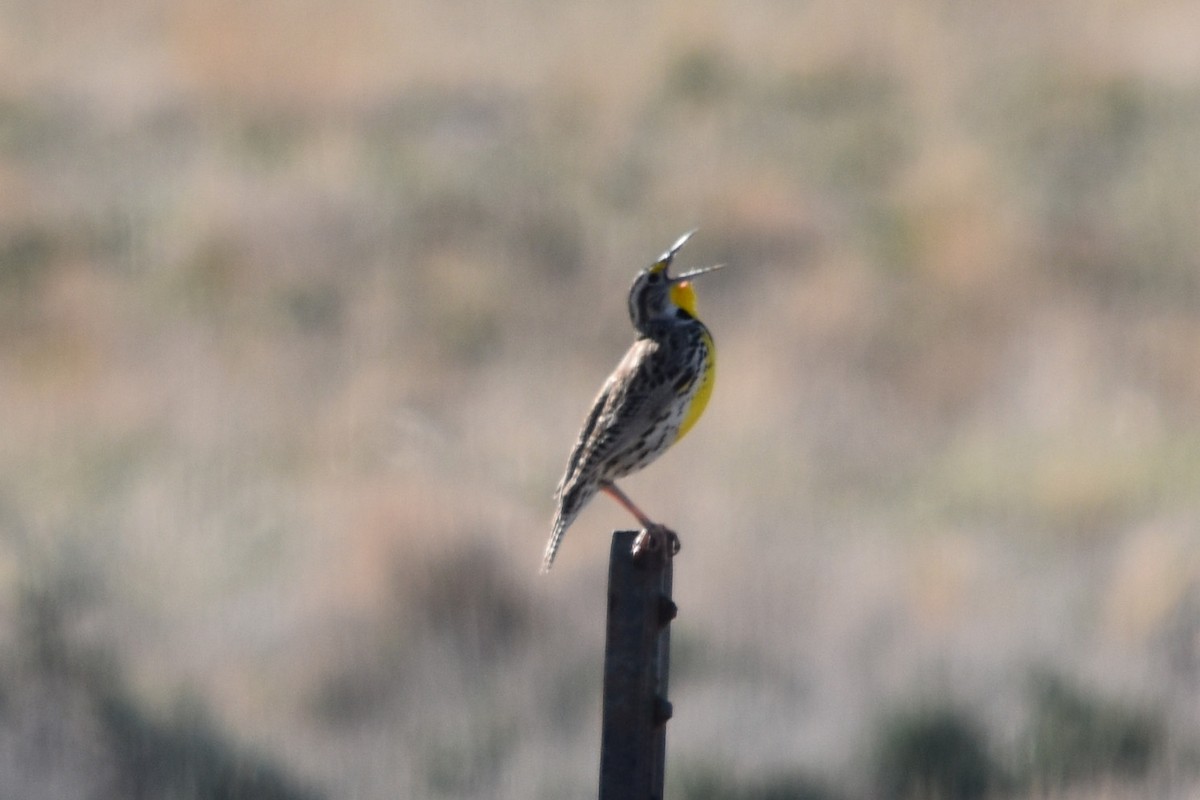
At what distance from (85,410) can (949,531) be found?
498cm

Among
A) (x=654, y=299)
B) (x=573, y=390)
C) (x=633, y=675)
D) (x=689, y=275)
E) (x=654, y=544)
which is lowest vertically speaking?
(x=633, y=675)

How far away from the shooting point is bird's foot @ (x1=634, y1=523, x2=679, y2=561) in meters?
3.19

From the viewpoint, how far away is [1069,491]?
10.5 metres

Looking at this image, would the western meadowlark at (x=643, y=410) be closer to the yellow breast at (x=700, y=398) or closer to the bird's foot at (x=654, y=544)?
the yellow breast at (x=700, y=398)

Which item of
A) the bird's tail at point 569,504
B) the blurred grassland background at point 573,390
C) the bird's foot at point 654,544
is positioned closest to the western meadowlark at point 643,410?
the bird's tail at point 569,504

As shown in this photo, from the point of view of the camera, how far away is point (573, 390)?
1276cm

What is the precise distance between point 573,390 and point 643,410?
25.6ft

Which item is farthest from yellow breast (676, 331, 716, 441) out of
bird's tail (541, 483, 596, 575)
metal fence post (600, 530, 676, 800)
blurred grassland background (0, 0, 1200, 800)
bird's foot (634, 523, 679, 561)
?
blurred grassland background (0, 0, 1200, 800)

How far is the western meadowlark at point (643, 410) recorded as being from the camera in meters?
4.91

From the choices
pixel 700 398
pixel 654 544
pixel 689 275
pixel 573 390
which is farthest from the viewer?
pixel 573 390

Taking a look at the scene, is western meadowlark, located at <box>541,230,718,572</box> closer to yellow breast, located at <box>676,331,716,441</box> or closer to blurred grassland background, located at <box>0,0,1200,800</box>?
yellow breast, located at <box>676,331,716,441</box>

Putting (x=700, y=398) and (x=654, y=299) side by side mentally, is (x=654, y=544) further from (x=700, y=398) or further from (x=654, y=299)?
(x=654, y=299)

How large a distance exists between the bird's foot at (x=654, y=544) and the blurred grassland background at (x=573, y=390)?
3.41 metres

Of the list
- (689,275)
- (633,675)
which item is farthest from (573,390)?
(633,675)
